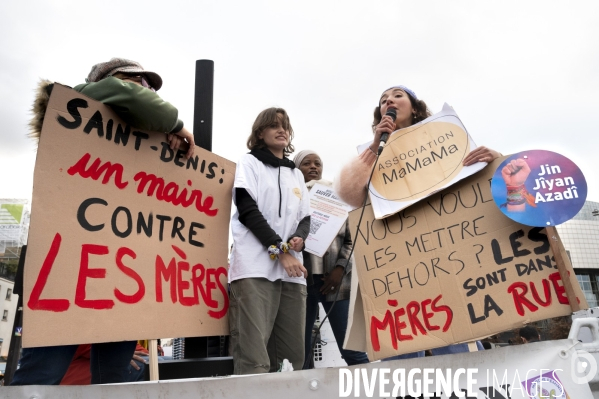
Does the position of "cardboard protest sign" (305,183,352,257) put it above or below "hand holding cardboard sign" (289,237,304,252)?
above

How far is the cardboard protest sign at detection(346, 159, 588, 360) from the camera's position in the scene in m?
1.79

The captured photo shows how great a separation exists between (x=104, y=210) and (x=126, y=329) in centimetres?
48

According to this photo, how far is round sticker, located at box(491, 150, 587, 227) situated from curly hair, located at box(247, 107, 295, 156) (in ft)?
3.80

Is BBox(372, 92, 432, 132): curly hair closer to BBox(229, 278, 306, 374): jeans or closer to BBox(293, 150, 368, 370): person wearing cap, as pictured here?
BBox(293, 150, 368, 370): person wearing cap

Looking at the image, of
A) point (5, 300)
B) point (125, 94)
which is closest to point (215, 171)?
point (125, 94)

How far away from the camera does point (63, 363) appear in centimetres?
165

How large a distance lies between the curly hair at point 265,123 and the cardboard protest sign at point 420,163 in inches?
18.6

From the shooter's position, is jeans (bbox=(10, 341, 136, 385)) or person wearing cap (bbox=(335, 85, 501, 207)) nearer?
jeans (bbox=(10, 341, 136, 385))

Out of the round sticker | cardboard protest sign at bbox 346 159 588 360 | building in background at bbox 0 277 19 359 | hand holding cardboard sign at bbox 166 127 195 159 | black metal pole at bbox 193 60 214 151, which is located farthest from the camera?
building in background at bbox 0 277 19 359

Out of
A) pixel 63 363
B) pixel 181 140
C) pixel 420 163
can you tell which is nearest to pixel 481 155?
pixel 420 163

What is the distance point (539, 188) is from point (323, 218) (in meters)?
1.46

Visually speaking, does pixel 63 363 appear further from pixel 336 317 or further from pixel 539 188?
pixel 539 188

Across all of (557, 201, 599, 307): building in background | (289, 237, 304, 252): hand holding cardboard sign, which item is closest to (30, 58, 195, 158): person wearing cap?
(289, 237, 304, 252): hand holding cardboard sign

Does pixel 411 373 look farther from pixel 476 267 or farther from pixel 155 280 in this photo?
pixel 155 280
